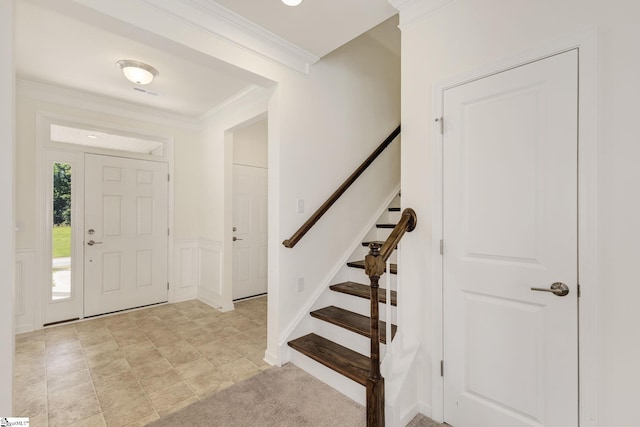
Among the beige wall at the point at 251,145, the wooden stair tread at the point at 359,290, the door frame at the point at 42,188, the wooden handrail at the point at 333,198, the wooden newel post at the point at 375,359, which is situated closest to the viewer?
the wooden newel post at the point at 375,359

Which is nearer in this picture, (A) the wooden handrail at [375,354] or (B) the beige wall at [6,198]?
(B) the beige wall at [6,198]

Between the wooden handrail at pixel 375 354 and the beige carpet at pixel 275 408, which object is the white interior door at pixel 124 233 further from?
the wooden handrail at pixel 375 354

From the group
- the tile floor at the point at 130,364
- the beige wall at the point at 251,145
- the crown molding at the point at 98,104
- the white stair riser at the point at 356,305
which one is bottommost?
the tile floor at the point at 130,364

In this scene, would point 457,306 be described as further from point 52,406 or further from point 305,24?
point 52,406

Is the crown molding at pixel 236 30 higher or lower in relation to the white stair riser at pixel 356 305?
higher

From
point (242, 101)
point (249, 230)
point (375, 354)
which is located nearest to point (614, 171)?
point (375, 354)

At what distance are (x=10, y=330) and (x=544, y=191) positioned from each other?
2.57 metres

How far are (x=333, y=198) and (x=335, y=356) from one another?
1265mm

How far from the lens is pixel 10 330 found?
51.5 inches

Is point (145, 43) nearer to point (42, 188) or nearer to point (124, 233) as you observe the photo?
point (42, 188)

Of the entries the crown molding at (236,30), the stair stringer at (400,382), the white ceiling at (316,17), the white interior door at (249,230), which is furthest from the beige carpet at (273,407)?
the white ceiling at (316,17)

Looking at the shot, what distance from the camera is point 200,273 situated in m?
4.23

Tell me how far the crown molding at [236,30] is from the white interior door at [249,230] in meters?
2.06

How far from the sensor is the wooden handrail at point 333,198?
2.36 meters
